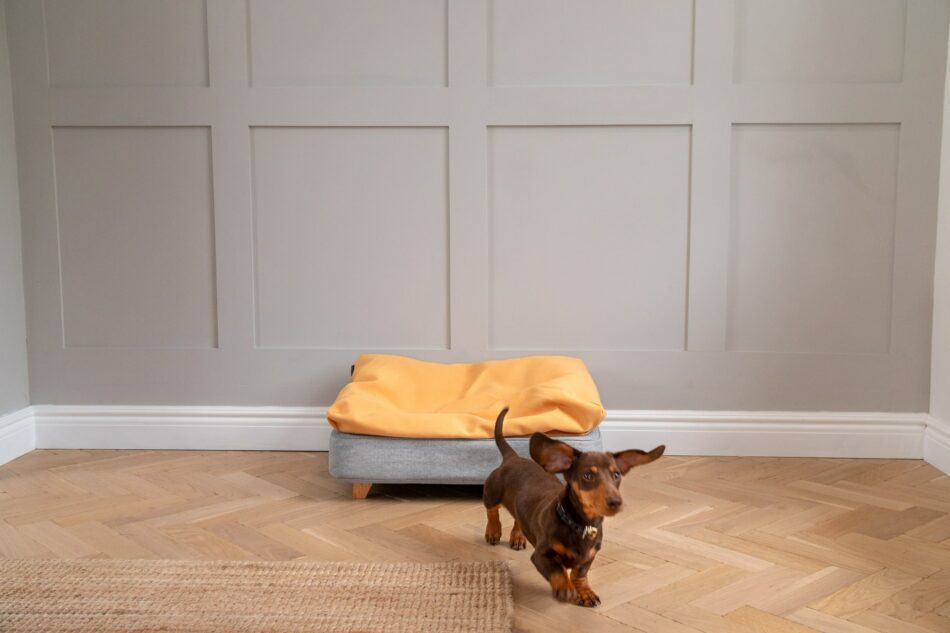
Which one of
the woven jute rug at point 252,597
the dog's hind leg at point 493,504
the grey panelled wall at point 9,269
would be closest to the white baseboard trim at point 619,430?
the grey panelled wall at point 9,269

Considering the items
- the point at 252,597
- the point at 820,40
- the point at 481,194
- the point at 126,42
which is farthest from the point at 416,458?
the point at 820,40

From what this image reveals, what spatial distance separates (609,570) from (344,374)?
4.40ft

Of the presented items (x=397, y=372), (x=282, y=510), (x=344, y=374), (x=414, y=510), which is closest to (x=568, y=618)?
(x=414, y=510)

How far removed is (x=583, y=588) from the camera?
1677 millimetres

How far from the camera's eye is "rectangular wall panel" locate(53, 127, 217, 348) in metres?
2.89

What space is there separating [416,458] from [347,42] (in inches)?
55.8

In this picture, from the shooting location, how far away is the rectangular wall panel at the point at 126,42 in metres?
2.84

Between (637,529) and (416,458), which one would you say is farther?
(416,458)

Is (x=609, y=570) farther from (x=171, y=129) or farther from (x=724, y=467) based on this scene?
(x=171, y=129)

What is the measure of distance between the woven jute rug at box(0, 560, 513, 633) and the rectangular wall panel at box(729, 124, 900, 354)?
A: 1491 mm

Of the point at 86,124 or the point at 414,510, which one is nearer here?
the point at 414,510

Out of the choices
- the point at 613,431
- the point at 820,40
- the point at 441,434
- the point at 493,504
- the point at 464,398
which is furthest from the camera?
the point at 613,431

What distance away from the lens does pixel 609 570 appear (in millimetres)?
1855

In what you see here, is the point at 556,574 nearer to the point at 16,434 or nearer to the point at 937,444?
the point at 937,444
